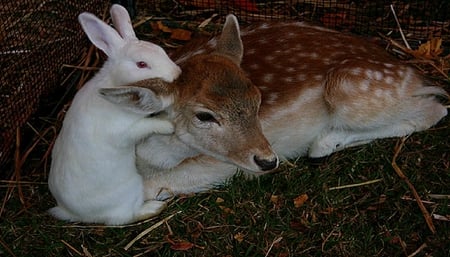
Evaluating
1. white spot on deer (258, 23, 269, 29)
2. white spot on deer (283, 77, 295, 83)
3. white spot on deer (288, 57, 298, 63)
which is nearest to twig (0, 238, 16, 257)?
white spot on deer (283, 77, 295, 83)

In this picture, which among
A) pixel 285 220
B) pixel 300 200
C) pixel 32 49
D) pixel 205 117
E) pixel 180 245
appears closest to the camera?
pixel 205 117

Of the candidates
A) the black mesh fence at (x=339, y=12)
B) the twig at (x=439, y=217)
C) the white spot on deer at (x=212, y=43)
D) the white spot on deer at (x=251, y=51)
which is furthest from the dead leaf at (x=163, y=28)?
the twig at (x=439, y=217)

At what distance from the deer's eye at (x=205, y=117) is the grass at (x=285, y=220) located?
2.17 feet

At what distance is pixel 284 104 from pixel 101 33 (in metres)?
1.14

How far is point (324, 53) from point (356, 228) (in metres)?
1.05

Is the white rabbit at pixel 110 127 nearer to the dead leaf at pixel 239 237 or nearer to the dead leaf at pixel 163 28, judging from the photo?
the dead leaf at pixel 239 237

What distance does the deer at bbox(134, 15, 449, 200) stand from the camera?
410 cm

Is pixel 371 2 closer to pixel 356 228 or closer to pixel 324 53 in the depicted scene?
pixel 324 53

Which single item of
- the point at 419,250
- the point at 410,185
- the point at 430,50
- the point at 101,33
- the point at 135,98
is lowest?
the point at 419,250

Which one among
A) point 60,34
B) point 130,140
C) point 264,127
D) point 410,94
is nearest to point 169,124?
point 130,140

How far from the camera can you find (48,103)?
541 cm

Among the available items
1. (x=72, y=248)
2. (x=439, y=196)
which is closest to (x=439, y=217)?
(x=439, y=196)

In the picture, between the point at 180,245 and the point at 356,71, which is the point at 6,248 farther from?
the point at 356,71

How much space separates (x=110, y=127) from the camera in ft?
13.3
